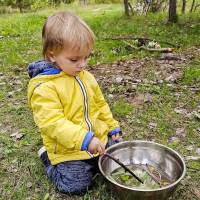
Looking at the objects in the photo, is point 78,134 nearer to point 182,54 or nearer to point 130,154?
point 130,154

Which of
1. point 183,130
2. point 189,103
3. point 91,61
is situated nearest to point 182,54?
point 91,61

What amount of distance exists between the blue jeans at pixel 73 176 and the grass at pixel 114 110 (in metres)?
0.07

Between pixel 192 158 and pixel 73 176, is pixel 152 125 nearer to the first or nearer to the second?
pixel 192 158

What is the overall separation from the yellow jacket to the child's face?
3.6 inches

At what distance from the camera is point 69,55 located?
10.0 feet

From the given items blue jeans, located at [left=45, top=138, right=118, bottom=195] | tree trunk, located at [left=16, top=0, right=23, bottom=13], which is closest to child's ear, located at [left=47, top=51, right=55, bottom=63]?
blue jeans, located at [left=45, top=138, right=118, bottom=195]

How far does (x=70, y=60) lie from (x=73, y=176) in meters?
0.91

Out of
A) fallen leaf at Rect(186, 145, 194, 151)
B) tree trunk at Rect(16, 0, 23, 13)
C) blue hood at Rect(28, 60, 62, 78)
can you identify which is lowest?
tree trunk at Rect(16, 0, 23, 13)

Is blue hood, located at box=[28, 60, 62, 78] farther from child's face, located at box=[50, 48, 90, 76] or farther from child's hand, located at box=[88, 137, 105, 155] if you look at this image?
child's hand, located at box=[88, 137, 105, 155]

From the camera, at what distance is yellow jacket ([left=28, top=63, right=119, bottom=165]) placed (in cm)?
305

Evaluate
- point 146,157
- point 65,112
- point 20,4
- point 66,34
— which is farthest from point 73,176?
point 20,4

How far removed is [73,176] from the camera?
3.29m

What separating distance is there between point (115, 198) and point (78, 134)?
0.59 m

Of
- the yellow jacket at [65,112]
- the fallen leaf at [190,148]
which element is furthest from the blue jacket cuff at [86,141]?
the fallen leaf at [190,148]
